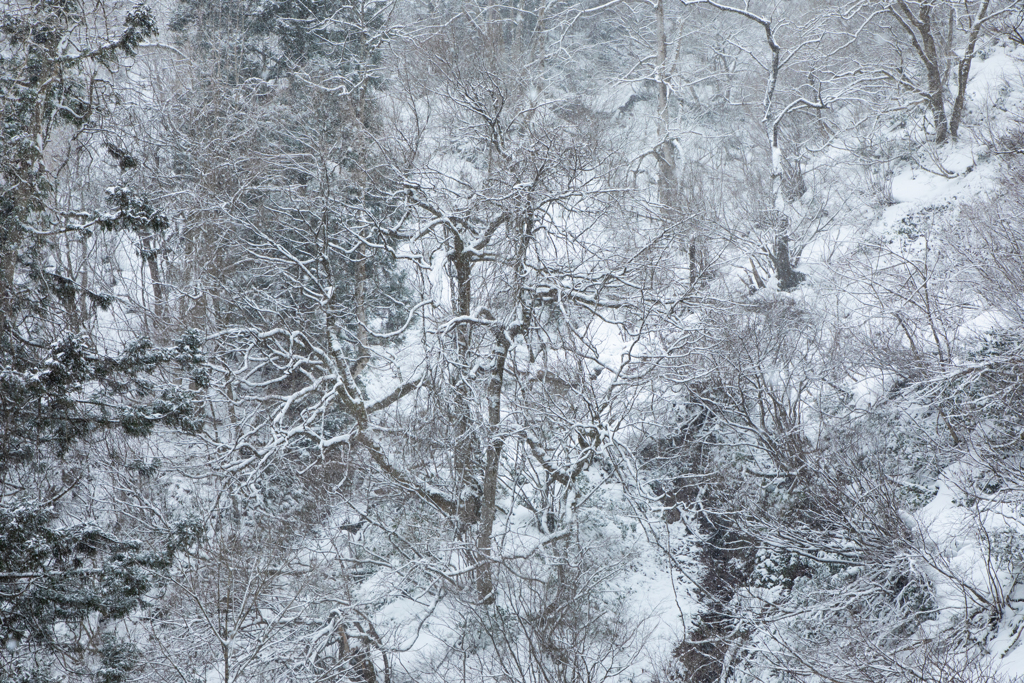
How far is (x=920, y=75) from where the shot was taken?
16234mm

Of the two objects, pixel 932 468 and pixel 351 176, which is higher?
pixel 351 176

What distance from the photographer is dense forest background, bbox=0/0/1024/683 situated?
24.7 feet

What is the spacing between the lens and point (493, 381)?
9.51 meters

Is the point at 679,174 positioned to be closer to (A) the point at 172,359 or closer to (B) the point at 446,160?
(B) the point at 446,160

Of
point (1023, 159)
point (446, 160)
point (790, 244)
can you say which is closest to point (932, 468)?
point (1023, 159)

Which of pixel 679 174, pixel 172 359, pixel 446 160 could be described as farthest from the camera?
pixel 679 174

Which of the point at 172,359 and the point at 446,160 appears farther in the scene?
the point at 446,160

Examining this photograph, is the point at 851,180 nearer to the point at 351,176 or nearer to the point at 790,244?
the point at 790,244

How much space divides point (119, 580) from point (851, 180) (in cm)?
1559

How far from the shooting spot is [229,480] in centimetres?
951

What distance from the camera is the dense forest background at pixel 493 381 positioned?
297 inches

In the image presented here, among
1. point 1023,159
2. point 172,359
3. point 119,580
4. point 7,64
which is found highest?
point 7,64

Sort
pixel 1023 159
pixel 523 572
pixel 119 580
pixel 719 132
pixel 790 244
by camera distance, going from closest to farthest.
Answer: pixel 119 580
pixel 523 572
pixel 1023 159
pixel 790 244
pixel 719 132

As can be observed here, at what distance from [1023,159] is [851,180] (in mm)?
4933
